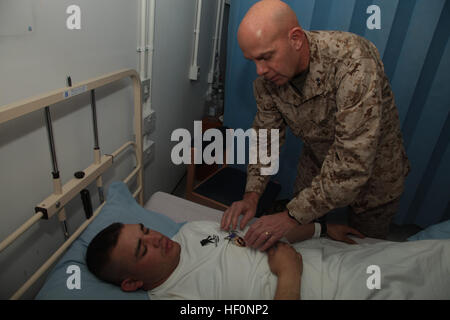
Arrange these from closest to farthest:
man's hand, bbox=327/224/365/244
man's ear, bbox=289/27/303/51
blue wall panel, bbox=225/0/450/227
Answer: man's ear, bbox=289/27/303/51 < man's hand, bbox=327/224/365/244 < blue wall panel, bbox=225/0/450/227

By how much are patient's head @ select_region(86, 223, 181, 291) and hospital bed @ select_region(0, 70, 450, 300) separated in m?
0.05

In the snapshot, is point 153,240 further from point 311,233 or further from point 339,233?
point 339,233

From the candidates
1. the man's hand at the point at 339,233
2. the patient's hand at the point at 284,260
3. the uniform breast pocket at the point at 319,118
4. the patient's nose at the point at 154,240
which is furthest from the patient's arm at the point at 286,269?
the uniform breast pocket at the point at 319,118

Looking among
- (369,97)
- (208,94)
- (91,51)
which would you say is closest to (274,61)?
(369,97)

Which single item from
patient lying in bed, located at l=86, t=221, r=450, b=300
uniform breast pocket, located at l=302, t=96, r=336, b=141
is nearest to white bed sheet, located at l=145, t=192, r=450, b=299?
patient lying in bed, located at l=86, t=221, r=450, b=300

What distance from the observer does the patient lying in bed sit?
1070 millimetres

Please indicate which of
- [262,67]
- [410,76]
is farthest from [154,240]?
[410,76]

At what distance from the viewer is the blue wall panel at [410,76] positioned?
6.00 ft

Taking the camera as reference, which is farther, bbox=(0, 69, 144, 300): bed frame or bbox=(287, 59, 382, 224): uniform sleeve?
bbox=(287, 59, 382, 224): uniform sleeve

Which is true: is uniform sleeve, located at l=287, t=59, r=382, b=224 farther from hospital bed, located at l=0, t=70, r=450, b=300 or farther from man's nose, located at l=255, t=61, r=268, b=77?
hospital bed, located at l=0, t=70, r=450, b=300

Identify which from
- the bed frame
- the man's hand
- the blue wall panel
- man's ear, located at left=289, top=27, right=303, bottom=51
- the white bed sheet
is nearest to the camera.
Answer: the bed frame

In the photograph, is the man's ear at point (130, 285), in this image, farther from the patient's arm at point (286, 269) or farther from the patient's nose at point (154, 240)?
the patient's arm at point (286, 269)

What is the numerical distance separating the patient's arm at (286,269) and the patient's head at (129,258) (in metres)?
0.43
